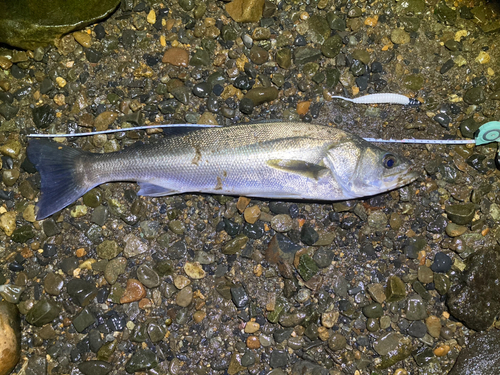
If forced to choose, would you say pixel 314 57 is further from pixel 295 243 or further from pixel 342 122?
pixel 295 243

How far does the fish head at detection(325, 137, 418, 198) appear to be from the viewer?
135 inches

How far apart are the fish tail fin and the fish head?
2750 mm

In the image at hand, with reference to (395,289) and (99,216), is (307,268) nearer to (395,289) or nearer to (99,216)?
(395,289)

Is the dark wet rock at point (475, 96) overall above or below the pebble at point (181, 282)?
above

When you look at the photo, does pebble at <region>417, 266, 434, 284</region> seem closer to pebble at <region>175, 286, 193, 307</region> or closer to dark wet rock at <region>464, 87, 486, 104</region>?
dark wet rock at <region>464, 87, 486, 104</region>

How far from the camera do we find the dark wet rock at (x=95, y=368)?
3.55 meters

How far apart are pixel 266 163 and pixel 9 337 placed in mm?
3336

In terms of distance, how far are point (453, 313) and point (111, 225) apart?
4.00 m

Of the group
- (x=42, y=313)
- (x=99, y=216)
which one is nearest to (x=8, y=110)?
(x=99, y=216)

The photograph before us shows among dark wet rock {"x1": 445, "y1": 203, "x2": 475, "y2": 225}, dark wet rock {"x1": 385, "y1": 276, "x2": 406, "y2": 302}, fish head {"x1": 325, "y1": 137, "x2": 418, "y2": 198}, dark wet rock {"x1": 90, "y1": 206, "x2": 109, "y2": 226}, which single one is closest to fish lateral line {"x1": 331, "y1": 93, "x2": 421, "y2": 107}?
fish head {"x1": 325, "y1": 137, "x2": 418, "y2": 198}

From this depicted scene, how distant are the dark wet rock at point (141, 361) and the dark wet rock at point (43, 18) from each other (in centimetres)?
389

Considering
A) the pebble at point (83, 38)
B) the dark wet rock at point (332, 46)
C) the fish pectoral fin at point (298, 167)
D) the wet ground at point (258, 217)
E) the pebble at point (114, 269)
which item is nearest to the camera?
the fish pectoral fin at point (298, 167)

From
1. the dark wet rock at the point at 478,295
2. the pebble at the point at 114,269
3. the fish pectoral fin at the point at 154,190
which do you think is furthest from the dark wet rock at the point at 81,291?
the dark wet rock at the point at 478,295

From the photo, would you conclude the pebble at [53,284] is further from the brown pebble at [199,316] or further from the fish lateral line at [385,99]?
the fish lateral line at [385,99]
